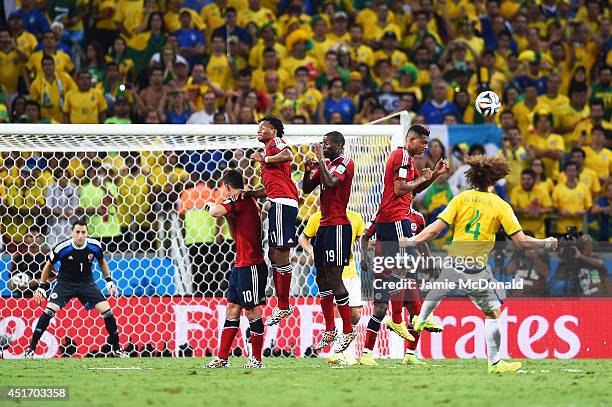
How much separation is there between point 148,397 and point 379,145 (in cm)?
610

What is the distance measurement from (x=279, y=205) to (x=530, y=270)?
4091 millimetres

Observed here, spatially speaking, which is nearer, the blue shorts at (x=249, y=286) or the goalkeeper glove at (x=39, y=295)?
the blue shorts at (x=249, y=286)

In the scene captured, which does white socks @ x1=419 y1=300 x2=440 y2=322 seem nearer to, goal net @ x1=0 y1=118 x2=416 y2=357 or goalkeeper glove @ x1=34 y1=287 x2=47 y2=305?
goal net @ x1=0 y1=118 x2=416 y2=357

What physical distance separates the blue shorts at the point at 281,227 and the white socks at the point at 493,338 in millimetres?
2085

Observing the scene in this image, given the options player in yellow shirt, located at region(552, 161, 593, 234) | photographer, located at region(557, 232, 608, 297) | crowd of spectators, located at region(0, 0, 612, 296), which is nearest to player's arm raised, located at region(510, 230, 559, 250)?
photographer, located at region(557, 232, 608, 297)

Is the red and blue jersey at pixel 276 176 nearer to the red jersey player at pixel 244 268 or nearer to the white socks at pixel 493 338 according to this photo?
the red jersey player at pixel 244 268

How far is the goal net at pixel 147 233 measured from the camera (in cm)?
1316

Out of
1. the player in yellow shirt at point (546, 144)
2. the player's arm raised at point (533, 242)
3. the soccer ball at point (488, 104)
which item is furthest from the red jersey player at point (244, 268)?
the player in yellow shirt at point (546, 144)

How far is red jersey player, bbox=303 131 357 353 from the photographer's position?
10438mm

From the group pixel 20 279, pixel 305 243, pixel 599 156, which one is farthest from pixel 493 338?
pixel 599 156

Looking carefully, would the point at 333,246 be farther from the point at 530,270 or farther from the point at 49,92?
the point at 49,92

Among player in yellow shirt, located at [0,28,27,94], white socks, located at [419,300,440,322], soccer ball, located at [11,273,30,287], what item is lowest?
white socks, located at [419,300,440,322]

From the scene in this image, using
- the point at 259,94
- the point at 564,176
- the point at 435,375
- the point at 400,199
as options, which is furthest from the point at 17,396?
the point at 564,176

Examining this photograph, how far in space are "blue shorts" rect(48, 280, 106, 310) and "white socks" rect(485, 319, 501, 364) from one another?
5330mm
